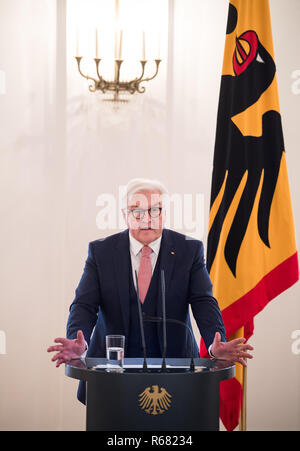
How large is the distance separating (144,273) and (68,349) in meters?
0.58

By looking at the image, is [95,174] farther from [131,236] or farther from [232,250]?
[131,236]

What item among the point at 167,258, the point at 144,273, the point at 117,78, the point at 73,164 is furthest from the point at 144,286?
the point at 117,78

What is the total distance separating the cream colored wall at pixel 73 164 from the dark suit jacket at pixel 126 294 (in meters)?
1.53

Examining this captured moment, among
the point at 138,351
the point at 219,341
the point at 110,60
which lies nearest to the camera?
the point at 219,341

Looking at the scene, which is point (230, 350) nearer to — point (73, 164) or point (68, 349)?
point (68, 349)

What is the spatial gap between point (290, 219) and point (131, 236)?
48.6 inches

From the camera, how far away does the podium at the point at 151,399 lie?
1959mm

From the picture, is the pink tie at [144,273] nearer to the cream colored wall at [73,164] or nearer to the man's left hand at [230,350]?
the man's left hand at [230,350]

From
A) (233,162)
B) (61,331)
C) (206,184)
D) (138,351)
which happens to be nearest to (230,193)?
(233,162)

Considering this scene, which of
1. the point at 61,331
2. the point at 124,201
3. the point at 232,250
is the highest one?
the point at 124,201

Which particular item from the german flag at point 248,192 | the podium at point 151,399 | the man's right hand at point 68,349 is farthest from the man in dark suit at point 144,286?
the german flag at point 248,192

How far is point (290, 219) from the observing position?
3.56 meters

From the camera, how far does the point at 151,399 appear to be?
1952mm

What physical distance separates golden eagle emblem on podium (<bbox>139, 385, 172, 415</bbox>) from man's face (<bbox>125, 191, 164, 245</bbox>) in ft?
3.01
